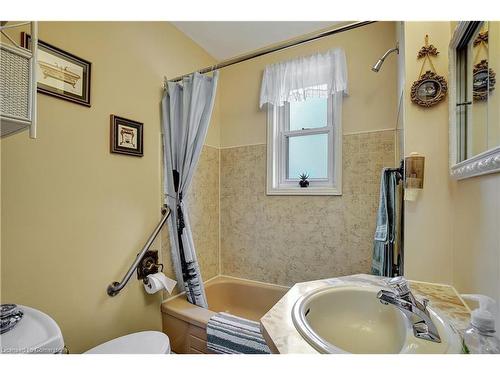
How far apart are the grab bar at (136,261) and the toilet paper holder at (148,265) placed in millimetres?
55

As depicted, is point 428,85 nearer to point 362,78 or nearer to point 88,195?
point 362,78

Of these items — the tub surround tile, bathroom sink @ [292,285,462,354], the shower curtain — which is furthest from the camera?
the tub surround tile

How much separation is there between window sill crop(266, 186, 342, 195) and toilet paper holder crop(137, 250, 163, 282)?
1075mm

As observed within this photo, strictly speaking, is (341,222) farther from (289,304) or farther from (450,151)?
(289,304)

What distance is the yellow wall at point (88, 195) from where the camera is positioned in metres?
1.05

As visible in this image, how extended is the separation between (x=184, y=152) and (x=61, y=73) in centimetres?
78

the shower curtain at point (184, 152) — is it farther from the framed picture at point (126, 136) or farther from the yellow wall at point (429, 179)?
the yellow wall at point (429, 179)

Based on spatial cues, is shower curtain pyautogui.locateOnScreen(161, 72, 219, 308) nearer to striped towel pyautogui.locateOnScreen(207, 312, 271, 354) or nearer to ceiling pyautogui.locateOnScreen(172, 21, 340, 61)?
striped towel pyautogui.locateOnScreen(207, 312, 271, 354)

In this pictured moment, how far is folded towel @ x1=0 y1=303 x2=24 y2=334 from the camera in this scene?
0.73m

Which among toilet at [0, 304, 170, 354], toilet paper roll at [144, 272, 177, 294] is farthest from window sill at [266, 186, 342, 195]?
toilet at [0, 304, 170, 354]

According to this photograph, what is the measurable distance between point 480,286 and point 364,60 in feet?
5.58

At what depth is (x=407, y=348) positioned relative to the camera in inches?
21.8
